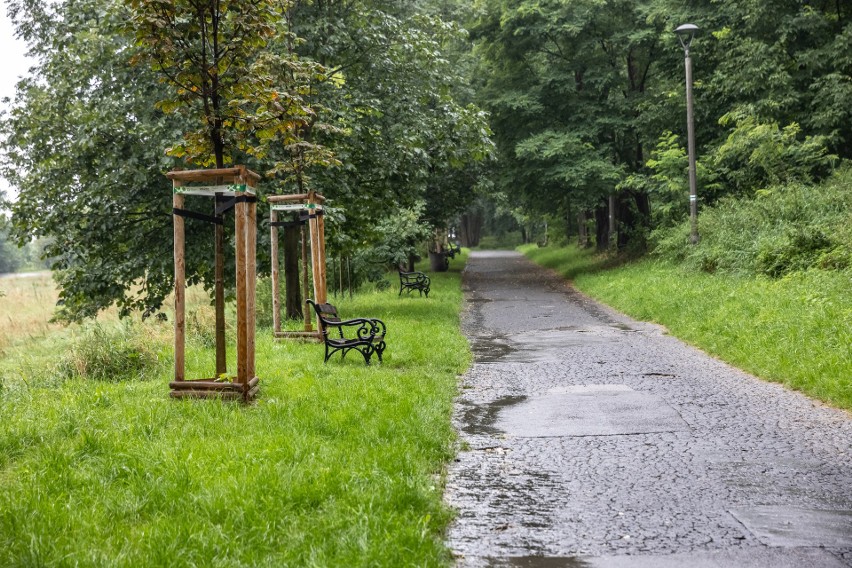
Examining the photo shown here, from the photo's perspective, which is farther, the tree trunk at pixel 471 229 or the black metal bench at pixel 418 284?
the tree trunk at pixel 471 229

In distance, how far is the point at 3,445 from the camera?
6168 mm

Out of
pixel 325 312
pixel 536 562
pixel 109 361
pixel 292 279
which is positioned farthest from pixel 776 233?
pixel 536 562

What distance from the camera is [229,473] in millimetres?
5285

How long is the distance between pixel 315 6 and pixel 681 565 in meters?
15.4

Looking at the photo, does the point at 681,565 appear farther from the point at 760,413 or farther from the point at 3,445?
the point at 3,445

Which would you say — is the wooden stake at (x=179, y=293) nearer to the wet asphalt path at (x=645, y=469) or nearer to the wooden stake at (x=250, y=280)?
the wooden stake at (x=250, y=280)

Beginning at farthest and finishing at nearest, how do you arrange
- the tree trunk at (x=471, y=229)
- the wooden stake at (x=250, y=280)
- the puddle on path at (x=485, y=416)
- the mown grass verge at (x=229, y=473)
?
the tree trunk at (x=471, y=229) → the wooden stake at (x=250, y=280) → the puddle on path at (x=485, y=416) → the mown grass verge at (x=229, y=473)

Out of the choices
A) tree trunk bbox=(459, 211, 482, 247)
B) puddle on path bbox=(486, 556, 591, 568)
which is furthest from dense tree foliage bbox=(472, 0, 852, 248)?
tree trunk bbox=(459, 211, 482, 247)

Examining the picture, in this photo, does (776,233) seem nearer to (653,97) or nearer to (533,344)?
(533,344)

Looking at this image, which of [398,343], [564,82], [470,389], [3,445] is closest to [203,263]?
[398,343]

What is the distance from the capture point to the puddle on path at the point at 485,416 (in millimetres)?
7355

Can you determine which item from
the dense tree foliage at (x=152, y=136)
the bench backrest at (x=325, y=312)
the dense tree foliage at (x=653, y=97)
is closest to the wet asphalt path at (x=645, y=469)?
the bench backrest at (x=325, y=312)

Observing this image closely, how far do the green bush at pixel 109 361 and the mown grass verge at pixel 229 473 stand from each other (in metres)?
0.83

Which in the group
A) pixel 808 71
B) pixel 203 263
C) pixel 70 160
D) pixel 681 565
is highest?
pixel 808 71
